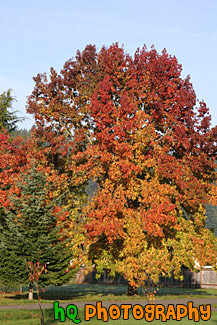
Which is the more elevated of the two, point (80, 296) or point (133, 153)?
point (133, 153)

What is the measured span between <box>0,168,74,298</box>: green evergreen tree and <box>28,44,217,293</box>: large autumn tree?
8.01ft

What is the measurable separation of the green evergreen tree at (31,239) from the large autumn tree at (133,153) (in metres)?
2.44

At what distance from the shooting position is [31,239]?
25641 millimetres

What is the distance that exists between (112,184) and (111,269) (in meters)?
4.88

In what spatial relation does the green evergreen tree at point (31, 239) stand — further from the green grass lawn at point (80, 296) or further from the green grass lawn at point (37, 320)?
the green grass lawn at point (37, 320)

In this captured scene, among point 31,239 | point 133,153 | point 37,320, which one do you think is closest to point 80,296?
point 31,239

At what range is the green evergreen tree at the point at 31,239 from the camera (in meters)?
25.7

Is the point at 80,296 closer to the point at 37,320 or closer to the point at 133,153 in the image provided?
the point at 133,153

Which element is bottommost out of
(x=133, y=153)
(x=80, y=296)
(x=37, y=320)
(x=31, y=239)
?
(x=37, y=320)

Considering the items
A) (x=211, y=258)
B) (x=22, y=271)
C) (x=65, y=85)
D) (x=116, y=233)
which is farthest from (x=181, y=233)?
(x=65, y=85)

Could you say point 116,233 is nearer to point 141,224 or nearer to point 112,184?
point 141,224

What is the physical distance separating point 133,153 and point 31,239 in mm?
8183

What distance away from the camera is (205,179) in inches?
1206

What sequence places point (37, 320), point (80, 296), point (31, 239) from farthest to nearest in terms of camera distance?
1. point (80, 296)
2. point (31, 239)
3. point (37, 320)
